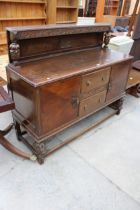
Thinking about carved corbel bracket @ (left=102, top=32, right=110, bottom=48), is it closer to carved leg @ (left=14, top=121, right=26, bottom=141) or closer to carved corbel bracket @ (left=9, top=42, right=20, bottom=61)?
carved corbel bracket @ (left=9, top=42, right=20, bottom=61)

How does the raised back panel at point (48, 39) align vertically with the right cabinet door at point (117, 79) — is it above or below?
above

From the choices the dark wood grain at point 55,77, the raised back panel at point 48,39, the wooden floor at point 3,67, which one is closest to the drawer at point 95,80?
the dark wood grain at point 55,77

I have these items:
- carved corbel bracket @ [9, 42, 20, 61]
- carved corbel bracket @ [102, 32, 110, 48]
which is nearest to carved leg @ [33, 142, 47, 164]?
carved corbel bracket @ [9, 42, 20, 61]

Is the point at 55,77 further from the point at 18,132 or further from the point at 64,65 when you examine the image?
the point at 18,132

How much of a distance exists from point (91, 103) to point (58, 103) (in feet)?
1.43

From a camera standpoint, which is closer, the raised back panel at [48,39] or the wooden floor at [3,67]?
the raised back panel at [48,39]

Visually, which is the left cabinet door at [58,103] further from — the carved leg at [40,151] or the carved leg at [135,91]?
the carved leg at [135,91]

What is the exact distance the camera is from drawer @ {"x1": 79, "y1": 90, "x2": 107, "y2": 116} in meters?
1.58

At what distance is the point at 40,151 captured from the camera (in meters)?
1.40

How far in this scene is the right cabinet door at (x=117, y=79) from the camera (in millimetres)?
1715

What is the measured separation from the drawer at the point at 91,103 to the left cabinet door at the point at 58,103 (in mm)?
85

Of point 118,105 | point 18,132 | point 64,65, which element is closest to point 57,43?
point 64,65

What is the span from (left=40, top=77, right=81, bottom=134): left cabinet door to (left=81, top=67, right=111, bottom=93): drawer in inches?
2.7

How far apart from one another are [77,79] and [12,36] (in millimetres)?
557
